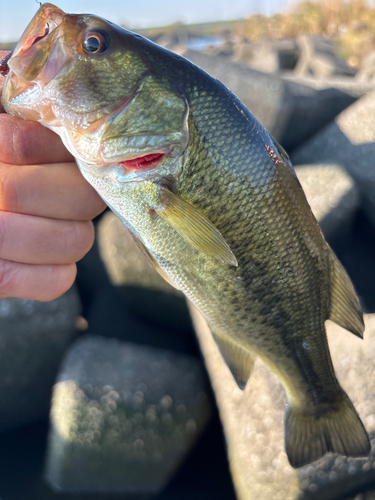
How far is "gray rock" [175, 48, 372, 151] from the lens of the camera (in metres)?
2.95

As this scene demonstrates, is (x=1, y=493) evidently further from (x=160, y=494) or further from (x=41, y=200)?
(x=41, y=200)

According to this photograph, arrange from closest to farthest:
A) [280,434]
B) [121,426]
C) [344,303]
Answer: [344,303] → [280,434] → [121,426]

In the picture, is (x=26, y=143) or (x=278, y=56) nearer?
(x=26, y=143)

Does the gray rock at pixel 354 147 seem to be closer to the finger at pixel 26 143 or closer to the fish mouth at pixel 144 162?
the fish mouth at pixel 144 162

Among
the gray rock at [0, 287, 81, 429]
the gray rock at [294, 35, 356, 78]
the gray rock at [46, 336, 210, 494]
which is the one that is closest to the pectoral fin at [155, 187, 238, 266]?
the gray rock at [46, 336, 210, 494]

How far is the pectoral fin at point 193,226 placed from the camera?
0.91 metres

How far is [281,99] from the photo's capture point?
9.71 feet

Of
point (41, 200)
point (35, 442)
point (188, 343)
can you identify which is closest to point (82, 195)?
point (41, 200)

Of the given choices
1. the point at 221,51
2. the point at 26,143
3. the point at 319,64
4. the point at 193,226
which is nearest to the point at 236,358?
the point at 193,226

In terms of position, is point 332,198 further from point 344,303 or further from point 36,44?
point 36,44

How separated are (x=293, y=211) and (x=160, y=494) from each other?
2139 millimetres

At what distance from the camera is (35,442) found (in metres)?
2.61

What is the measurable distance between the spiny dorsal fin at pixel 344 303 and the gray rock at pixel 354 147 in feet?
6.50

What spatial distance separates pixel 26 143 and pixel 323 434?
1.33 meters
